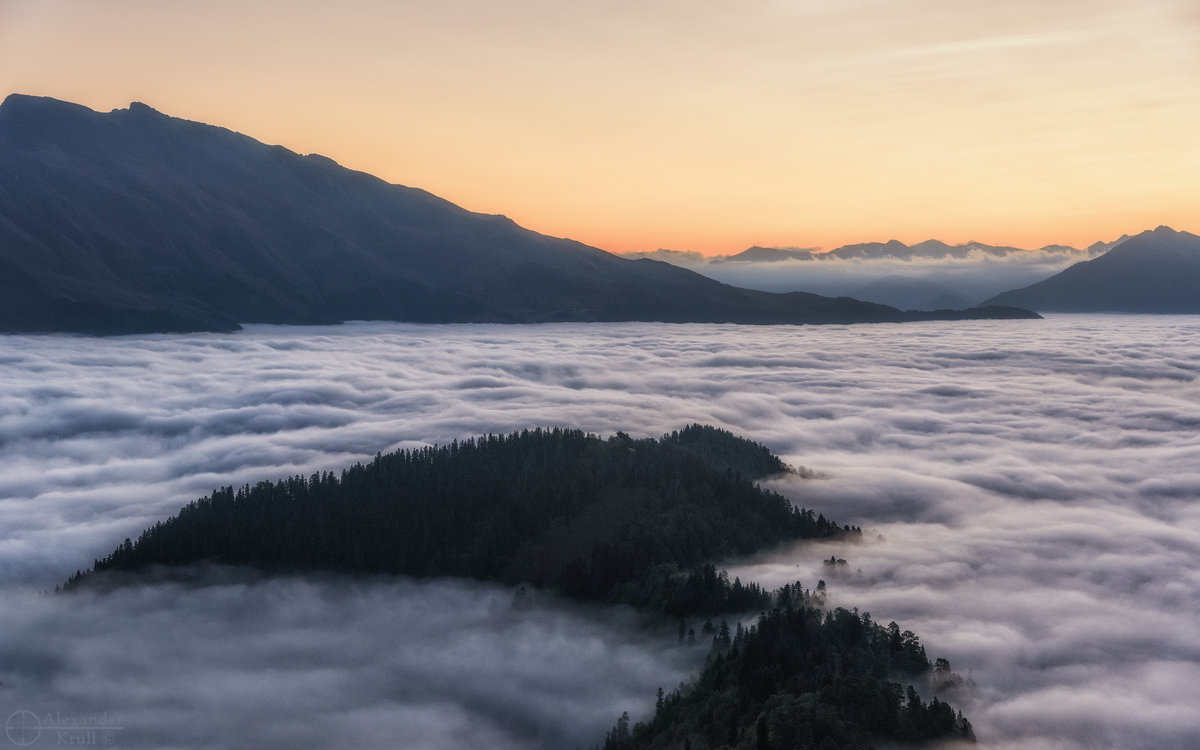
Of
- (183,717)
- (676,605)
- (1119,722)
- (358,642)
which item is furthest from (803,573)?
(183,717)

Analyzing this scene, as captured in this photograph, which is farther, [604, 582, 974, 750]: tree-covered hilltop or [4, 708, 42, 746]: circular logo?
[4, 708, 42, 746]: circular logo

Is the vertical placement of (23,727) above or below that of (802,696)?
below

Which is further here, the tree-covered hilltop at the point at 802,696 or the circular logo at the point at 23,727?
the circular logo at the point at 23,727

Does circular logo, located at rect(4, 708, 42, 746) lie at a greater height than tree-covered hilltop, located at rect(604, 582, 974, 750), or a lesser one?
lesser

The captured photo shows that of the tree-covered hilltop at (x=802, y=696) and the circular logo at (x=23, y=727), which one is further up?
the tree-covered hilltop at (x=802, y=696)

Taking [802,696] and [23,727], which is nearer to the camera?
[802,696]
